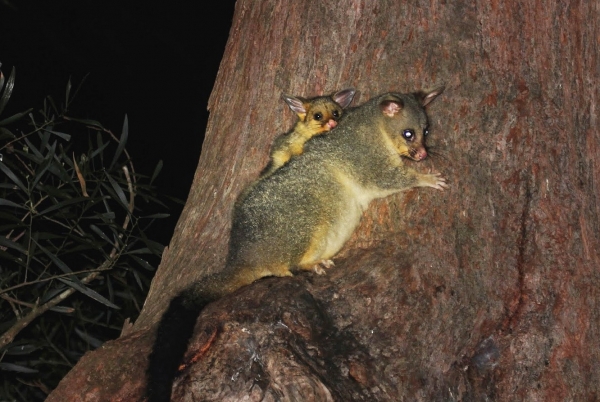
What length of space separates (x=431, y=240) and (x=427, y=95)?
59cm

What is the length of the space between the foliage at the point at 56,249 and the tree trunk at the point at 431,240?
4.00 ft

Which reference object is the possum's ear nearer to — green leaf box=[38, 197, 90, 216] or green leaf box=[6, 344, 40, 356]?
green leaf box=[38, 197, 90, 216]

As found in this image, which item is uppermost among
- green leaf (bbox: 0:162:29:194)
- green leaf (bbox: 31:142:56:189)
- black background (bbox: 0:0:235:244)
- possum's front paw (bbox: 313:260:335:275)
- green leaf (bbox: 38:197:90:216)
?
possum's front paw (bbox: 313:260:335:275)

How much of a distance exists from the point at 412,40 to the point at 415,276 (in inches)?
36.9

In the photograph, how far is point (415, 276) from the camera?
103 inches

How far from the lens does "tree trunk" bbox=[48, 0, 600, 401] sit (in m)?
2.45

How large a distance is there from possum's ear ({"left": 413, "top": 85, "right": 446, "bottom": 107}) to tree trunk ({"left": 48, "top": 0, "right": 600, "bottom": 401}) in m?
0.03

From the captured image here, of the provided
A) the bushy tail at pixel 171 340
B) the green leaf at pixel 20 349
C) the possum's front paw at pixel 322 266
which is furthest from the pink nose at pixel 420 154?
the green leaf at pixel 20 349

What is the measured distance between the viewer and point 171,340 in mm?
2553

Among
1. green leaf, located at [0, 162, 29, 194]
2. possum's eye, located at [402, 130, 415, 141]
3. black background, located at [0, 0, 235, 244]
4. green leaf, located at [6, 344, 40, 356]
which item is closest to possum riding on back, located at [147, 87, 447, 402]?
possum's eye, located at [402, 130, 415, 141]

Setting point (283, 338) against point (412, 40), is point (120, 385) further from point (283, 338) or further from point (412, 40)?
point (412, 40)

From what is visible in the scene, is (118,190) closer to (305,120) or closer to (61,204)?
(61,204)

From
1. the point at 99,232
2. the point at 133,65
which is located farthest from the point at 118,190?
the point at 133,65

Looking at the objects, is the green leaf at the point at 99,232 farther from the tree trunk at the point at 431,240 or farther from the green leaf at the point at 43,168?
the tree trunk at the point at 431,240
